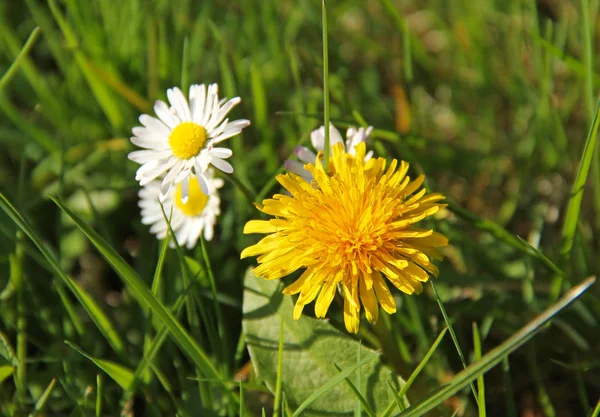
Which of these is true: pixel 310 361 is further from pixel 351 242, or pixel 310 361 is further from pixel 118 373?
pixel 118 373

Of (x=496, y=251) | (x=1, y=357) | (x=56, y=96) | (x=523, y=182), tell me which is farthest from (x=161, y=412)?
(x=523, y=182)

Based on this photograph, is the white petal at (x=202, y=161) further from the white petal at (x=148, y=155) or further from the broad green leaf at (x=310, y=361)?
→ the broad green leaf at (x=310, y=361)

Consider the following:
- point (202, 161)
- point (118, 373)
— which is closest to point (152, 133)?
point (202, 161)

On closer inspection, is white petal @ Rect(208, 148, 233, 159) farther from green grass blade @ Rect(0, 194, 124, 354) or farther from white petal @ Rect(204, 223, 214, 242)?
green grass blade @ Rect(0, 194, 124, 354)

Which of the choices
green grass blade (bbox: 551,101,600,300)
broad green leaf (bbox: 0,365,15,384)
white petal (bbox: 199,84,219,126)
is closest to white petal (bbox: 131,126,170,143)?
white petal (bbox: 199,84,219,126)

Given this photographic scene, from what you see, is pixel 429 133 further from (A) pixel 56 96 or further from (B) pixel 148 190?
(A) pixel 56 96

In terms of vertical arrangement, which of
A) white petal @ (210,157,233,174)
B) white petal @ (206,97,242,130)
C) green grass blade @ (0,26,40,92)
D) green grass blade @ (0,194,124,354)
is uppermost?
green grass blade @ (0,26,40,92)
